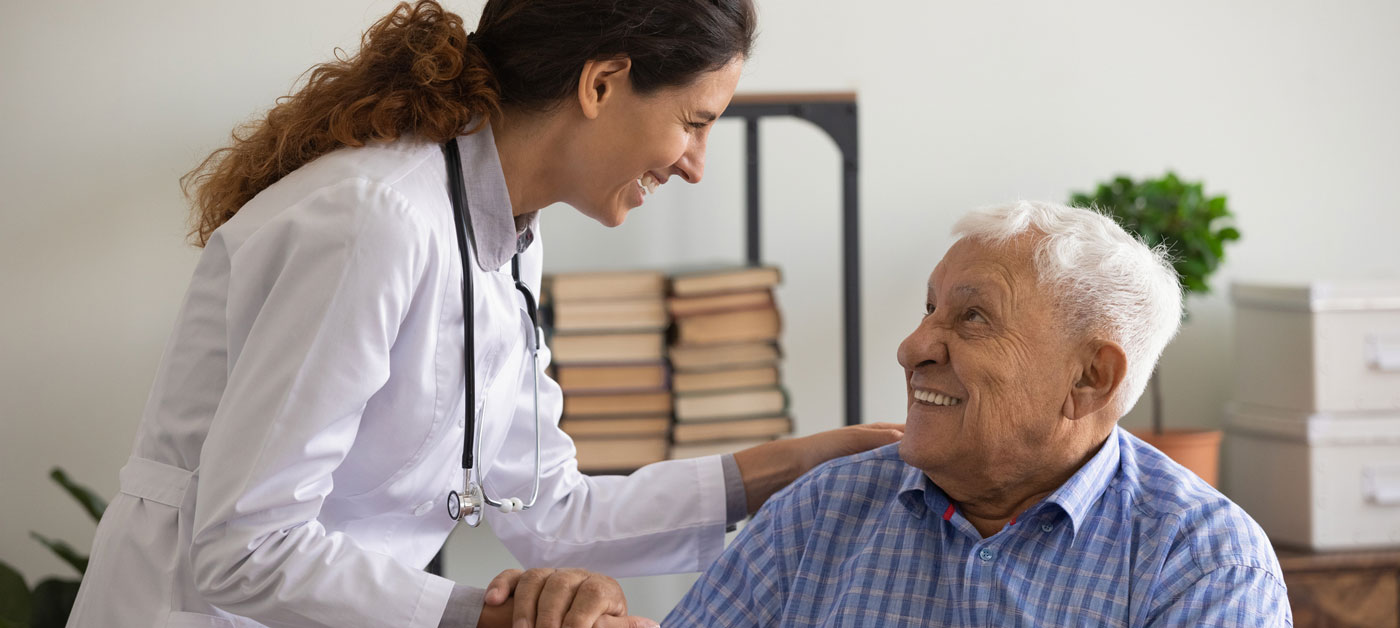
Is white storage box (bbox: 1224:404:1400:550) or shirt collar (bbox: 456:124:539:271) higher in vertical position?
shirt collar (bbox: 456:124:539:271)

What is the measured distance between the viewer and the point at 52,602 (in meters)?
2.17

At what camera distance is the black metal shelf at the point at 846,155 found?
7.43 ft

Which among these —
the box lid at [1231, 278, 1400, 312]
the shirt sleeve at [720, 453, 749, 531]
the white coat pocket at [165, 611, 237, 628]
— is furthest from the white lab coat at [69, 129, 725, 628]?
the box lid at [1231, 278, 1400, 312]

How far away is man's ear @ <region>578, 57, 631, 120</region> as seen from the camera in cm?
122

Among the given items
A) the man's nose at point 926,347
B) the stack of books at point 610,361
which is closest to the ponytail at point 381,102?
the man's nose at point 926,347

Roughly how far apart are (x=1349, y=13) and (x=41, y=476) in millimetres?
3133

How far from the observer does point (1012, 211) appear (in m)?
1.41

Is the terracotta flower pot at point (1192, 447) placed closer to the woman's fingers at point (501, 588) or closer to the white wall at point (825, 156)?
the white wall at point (825, 156)

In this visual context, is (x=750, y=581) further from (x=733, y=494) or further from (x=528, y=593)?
(x=528, y=593)

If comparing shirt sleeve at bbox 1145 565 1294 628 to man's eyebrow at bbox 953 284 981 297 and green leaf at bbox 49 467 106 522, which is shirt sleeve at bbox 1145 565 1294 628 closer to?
man's eyebrow at bbox 953 284 981 297

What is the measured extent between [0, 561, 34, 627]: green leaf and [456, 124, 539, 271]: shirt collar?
137 centimetres

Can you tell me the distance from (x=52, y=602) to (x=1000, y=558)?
68.2 inches

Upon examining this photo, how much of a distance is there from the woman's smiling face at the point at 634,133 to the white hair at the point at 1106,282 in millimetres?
379

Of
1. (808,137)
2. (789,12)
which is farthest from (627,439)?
(789,12)
